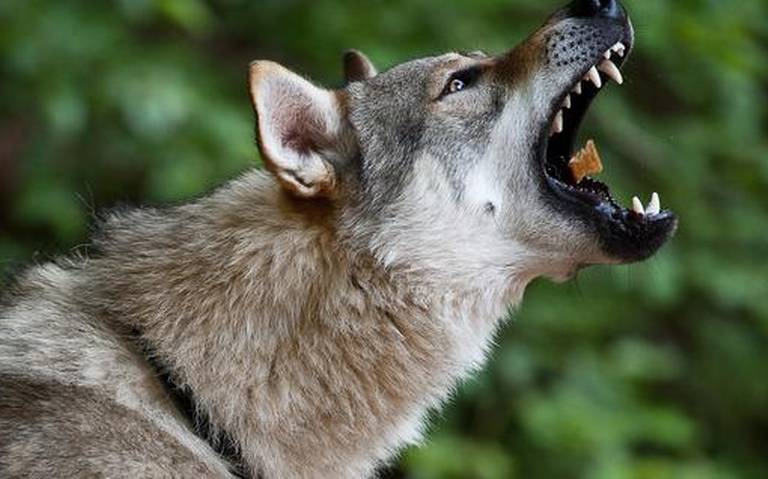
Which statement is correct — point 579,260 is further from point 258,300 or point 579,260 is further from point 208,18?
point 208,18

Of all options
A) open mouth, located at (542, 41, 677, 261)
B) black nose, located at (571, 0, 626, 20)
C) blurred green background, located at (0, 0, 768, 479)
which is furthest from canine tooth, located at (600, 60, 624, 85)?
blurred green background, located at (0, 0, 768, 479)

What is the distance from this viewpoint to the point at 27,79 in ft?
20.6

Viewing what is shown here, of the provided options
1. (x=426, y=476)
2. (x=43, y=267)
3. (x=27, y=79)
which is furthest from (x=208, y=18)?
(x=43, y=267)

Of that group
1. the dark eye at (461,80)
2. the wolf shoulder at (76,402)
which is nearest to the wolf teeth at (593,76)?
the dark eye at (461,80)

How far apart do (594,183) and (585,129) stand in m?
2.58

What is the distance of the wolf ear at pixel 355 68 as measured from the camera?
4725 mm

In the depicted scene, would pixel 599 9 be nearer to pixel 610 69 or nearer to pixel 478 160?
pixel 610 69

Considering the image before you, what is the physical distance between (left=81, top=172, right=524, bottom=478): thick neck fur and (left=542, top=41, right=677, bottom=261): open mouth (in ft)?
1.09

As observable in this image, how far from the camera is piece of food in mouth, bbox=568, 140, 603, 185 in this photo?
14.2 ft

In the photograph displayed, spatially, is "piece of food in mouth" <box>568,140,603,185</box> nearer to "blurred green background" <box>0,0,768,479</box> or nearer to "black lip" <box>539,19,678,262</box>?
"black lip" <box>539,19,678,262</box>

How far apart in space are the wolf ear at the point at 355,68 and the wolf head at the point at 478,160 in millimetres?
329

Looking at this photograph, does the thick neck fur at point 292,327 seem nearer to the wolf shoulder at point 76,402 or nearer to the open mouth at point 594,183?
the wolf shoulder at point 76,402

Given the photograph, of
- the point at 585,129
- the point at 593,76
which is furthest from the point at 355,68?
the point at 585,129

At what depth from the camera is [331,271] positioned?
160 inches
